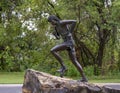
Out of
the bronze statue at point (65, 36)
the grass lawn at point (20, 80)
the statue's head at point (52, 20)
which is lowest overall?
the grass lawn at point (20, 80)

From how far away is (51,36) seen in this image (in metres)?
21.8

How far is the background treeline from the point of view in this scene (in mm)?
19078

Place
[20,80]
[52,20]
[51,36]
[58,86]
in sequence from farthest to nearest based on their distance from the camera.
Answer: [51,36] → [20,80] → [52,20] → [58,86]

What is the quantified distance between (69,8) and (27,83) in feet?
34.1

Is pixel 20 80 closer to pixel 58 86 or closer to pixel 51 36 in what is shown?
pixel 51 36

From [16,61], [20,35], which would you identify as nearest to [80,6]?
[20,35]

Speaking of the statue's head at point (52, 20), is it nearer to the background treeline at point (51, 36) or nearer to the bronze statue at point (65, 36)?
the bronze statue at point (65, 36)

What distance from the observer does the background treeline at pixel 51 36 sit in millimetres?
19078

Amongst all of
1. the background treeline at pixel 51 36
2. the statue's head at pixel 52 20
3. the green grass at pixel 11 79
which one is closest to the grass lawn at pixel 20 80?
the green grass at pixel 11 79

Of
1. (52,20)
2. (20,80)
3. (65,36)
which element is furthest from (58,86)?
(20,80)

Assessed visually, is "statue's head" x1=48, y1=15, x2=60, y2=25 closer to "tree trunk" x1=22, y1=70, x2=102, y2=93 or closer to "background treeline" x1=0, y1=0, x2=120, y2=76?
"tree trunk" x1=22, y1=70, x2=102, y2=93

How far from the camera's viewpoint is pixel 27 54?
2362 centimetres

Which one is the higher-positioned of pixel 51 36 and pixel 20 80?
pixel 51 36

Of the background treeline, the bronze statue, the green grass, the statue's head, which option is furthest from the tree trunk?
the background treeline
